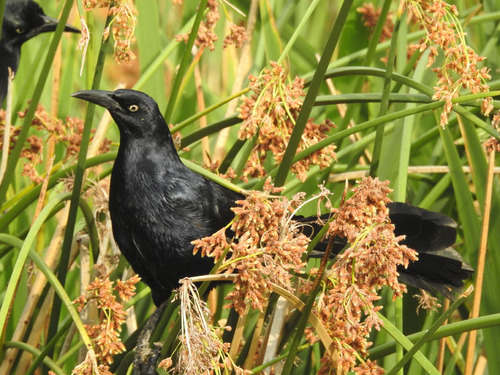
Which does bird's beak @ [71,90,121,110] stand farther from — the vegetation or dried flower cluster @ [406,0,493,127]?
dried flower cluster @ [406,0,493,127]

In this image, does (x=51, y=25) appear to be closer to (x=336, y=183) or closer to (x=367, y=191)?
(x=336, y=183)

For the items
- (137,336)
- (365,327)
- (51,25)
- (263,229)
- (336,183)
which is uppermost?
(51,25)

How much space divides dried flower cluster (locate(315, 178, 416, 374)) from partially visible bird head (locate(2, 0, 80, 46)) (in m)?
2.84

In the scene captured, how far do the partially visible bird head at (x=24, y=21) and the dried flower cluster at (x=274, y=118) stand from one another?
7.45ft

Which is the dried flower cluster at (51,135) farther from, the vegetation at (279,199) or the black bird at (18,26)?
the black bird at (18,26)

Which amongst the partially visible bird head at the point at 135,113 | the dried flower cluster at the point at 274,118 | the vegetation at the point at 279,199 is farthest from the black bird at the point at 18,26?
the dried flower cluster at the point at 274,118

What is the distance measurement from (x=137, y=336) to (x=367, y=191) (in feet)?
4.05

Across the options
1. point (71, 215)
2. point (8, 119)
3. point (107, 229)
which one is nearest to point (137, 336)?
point (107, 229)

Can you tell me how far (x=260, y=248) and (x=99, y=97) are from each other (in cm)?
102

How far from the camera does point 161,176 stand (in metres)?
2.31

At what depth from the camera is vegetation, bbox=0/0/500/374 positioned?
4.32 feet

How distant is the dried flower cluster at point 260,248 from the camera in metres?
1.26

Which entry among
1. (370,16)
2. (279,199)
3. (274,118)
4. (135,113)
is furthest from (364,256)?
(370,16)

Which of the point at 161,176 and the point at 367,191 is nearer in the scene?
the point at 367,191
